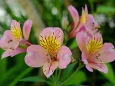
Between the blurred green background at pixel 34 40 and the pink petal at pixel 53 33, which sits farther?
the blurred green background at pixel 34 40

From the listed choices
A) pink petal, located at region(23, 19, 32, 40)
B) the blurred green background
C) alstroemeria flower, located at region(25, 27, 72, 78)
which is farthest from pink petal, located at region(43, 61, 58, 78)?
the blurred green background

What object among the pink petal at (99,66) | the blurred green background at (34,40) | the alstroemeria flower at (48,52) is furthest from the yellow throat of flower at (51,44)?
the blurred green background at (34,40)

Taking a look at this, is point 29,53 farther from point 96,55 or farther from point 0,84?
point 0,84

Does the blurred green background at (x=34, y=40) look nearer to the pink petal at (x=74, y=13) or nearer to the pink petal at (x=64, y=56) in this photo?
the pink petal at (x=74, y=13)

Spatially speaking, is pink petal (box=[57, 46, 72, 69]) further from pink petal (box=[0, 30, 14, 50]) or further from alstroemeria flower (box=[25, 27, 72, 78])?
pink petal (box=[0, 30, 14, 50])

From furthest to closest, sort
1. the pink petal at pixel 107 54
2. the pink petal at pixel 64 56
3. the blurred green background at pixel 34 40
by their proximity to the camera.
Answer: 1. the blurred green background at pixel 34 40
2. the pink petal at pixel 107 54
3. the pink petal at pixel 64 56

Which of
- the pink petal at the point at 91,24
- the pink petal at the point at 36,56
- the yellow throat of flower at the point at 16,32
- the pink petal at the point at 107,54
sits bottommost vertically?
the pink petal at the point at 107,54

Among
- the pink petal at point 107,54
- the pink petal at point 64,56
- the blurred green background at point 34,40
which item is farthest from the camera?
the blurred green background at point 34,40
